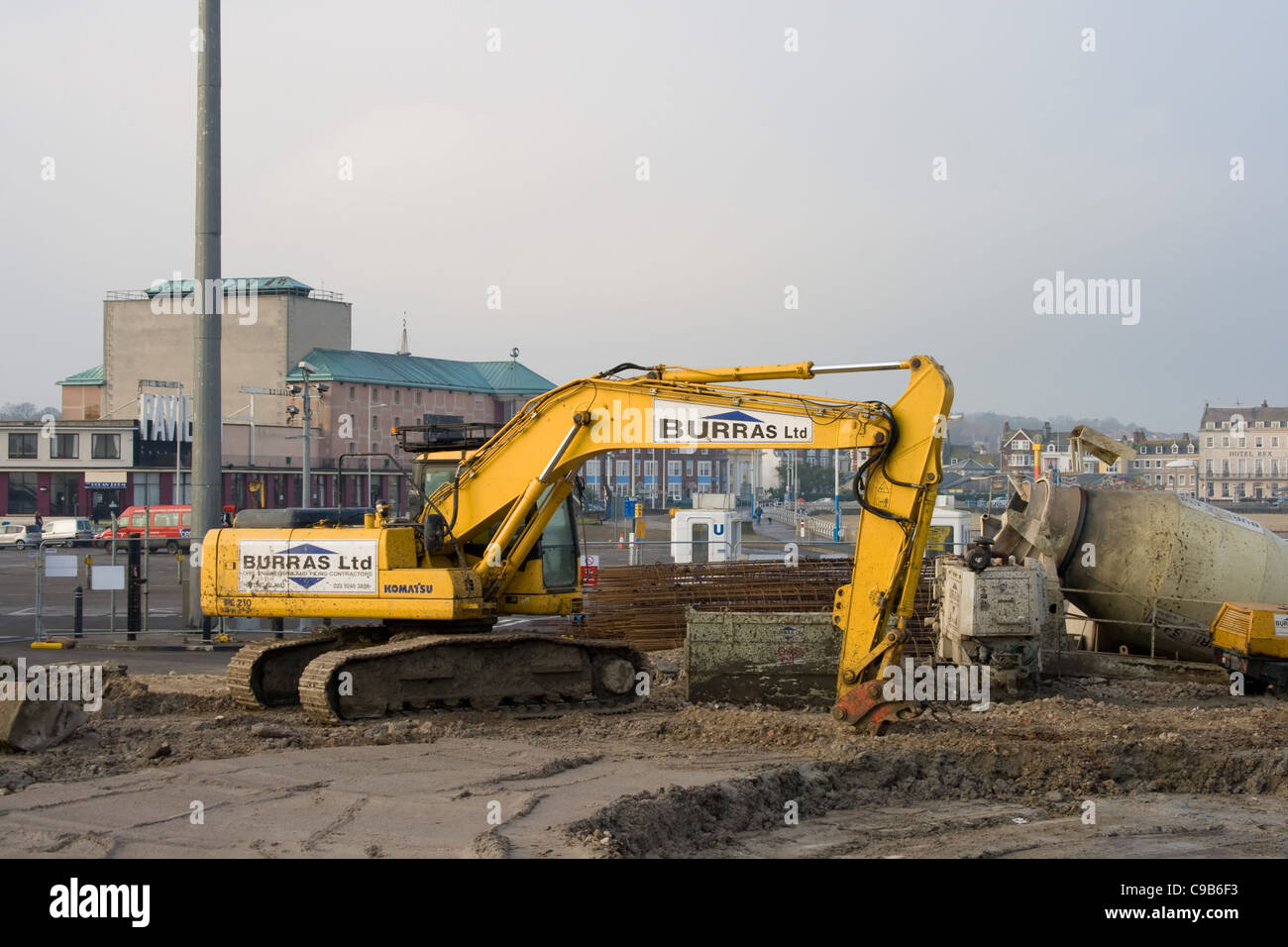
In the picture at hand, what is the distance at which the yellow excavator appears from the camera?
37.9ft

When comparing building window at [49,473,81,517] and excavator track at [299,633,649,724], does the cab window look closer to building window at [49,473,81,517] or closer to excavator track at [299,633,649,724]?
excavator track at [299,633,649,724]

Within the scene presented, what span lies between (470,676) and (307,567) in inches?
82.7

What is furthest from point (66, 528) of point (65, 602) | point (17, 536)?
point (65, 602)

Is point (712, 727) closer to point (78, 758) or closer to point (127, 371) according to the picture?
point (78, 758)

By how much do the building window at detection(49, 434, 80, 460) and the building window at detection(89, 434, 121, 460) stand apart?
848 millimetres

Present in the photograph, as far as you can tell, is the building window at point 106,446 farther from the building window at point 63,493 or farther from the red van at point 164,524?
the red van at point 164,524

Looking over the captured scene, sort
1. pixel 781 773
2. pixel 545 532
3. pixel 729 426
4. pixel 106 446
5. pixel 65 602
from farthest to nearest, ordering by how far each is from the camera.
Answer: pixel 106 446 → pixel 65 602 → pixel 545 532 → pixel 729 426 → pixel 781 773

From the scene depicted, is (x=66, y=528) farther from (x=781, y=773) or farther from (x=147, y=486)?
(x=781, y=773)

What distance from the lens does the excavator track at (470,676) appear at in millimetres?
12672

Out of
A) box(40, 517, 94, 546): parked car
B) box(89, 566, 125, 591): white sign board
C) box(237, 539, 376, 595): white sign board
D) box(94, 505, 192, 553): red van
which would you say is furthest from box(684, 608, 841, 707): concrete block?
box(40, 517, 94, 546): parked car

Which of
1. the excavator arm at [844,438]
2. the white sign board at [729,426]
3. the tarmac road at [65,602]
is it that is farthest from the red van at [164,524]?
the white sign board at [729,426]

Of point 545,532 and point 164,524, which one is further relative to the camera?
point 164,524

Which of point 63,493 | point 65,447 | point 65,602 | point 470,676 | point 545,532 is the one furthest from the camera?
point 63,493

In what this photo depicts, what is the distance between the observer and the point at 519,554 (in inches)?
535
